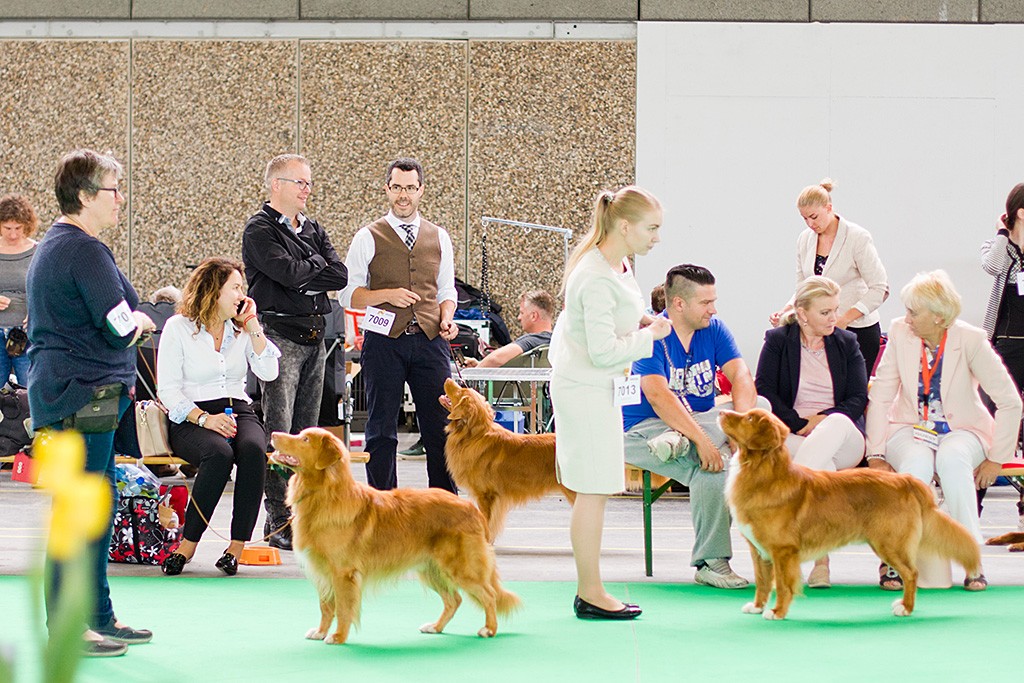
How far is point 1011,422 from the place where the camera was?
15.1 ft

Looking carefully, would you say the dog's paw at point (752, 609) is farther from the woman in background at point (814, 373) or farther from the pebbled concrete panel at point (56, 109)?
the pebbled concrete panel at point (56, 109)

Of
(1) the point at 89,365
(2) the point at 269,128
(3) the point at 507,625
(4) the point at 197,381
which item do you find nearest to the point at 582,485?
(3) the point at 507,625

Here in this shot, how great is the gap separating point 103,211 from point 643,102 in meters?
7.34

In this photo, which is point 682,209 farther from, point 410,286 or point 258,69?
point 410,286

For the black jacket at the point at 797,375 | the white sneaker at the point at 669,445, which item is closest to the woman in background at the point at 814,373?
the black jacket at the point at 797,375

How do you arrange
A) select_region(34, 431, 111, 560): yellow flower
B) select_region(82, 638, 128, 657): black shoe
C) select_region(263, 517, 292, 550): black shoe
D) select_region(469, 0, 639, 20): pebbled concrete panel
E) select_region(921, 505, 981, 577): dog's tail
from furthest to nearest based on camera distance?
1. select_region(469, 0, 639, 20): pebbled concrete panel
2. select_region(263, 517, 292, 550): black shoe
3. select_region(921, 505, 981, 577): dog's tail
4. select_region(82, 638, 128, 657): black shoe
5. select_region(34, 431, 111, 560): yellow flower

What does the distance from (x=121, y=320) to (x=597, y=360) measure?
1.32 metres

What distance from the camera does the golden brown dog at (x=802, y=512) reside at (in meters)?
3.86

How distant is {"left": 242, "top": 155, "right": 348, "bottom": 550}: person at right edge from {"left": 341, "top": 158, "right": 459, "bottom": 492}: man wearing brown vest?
159 millimetres

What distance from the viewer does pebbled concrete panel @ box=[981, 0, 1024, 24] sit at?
1002 centimetres

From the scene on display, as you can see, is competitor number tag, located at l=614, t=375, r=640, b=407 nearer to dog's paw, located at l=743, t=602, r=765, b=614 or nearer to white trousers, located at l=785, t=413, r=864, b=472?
dog's paw, located at l=743, t=602, r=765, b=614

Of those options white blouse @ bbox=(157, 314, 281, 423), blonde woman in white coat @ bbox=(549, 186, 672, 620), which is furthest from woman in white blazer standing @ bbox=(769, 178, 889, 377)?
white blouse @ bbox=(157, 314, 281, 423)

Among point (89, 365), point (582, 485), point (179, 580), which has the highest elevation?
point (89, 365)

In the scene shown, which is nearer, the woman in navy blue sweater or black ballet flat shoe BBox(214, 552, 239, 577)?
the woman in navy blue sweater
